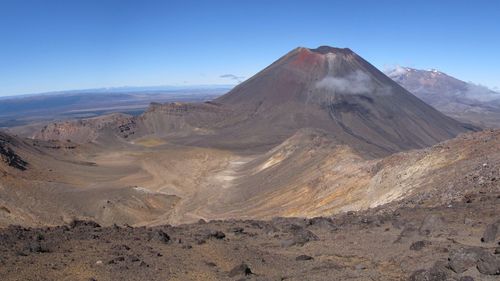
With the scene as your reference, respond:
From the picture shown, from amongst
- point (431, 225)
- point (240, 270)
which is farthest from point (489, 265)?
point (431, 225)

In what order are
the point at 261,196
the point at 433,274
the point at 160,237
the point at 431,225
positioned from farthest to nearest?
the point at 261,196, the point at 160,237, the point at 431,225, the point at 433,274

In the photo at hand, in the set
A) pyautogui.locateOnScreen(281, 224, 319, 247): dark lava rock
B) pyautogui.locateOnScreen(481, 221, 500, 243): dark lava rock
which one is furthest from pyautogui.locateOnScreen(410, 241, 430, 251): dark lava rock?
pyautogui.locateOnScreen(281, 224, 319, 247): dark lava rock

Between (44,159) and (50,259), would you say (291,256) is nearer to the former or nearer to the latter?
(50,259)

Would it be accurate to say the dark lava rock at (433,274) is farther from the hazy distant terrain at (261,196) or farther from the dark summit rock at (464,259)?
the dark summit rock at (464,259)

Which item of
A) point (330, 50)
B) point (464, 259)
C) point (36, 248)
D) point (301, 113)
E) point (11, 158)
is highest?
point (330, 50)

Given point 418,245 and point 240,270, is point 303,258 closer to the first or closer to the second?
point 240,270

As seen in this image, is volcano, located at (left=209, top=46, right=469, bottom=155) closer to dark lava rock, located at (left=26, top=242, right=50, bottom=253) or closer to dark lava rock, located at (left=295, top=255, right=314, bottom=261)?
dark lava rock, located at (left=295, top=255, right=314, bottom=261)

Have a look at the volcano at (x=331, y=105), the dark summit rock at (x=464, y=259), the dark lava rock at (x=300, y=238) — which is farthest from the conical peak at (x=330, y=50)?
the dark summit rock at (x=464, y=259)
